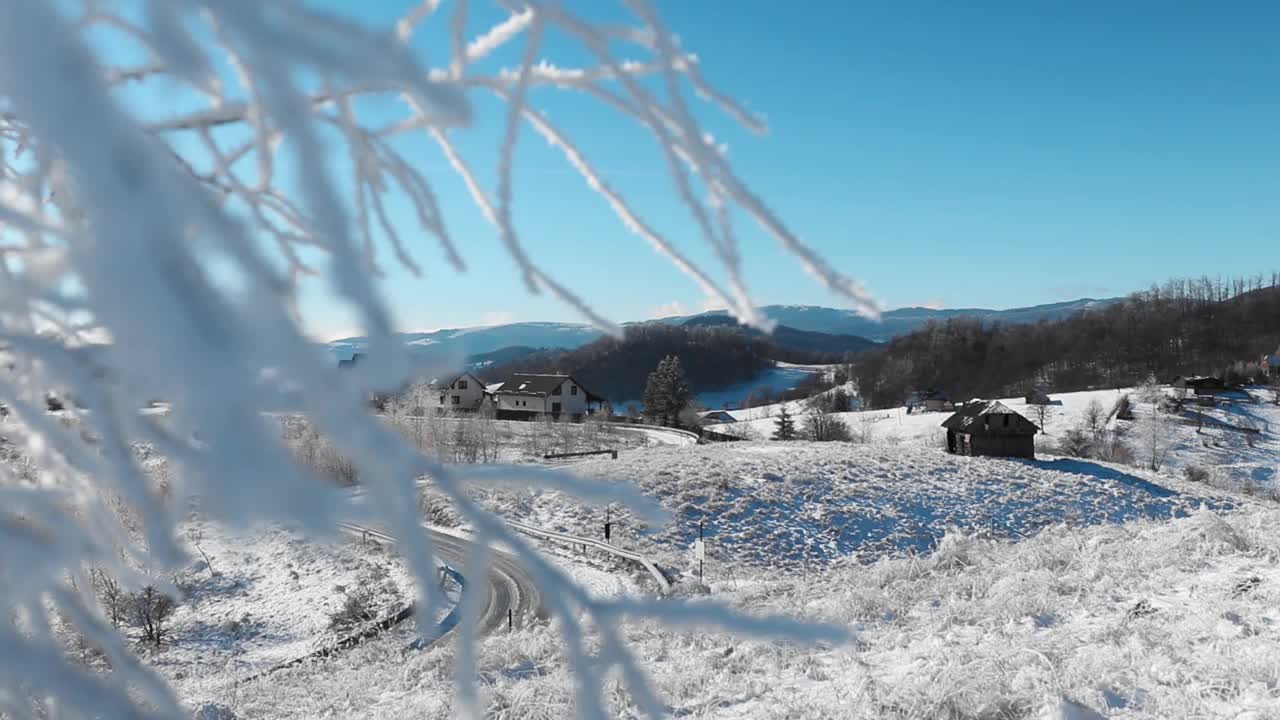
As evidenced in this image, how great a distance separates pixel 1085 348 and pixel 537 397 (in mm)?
68720

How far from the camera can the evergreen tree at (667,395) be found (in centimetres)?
5881

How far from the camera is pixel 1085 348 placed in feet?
296

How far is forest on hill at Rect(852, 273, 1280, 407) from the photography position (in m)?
84.1

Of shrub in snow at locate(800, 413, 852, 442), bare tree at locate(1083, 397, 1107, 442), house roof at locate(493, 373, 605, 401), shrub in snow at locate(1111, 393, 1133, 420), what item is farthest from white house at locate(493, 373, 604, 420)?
shrub in snow at locate(1111, 393, 1133, 420)

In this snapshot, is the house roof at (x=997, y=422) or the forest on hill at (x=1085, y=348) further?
the forest on hill at (x=1085, y=348)

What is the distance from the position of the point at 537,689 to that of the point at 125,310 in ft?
16.7

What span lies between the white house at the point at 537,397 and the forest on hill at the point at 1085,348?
36.5 meters

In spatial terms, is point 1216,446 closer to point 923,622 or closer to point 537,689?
point 923,622

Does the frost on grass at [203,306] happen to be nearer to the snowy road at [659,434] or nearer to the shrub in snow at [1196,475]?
the shrub in snow at [1196,475]

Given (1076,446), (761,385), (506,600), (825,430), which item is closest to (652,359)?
(761,385)

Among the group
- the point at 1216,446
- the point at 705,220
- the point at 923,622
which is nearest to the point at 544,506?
the point at 923,622

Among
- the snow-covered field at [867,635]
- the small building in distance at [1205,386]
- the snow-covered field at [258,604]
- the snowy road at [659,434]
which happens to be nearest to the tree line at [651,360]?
the snowy road at [659,434]

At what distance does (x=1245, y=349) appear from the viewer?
84.7 metres

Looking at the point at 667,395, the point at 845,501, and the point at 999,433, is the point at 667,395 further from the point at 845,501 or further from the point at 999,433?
the point at 845,501
